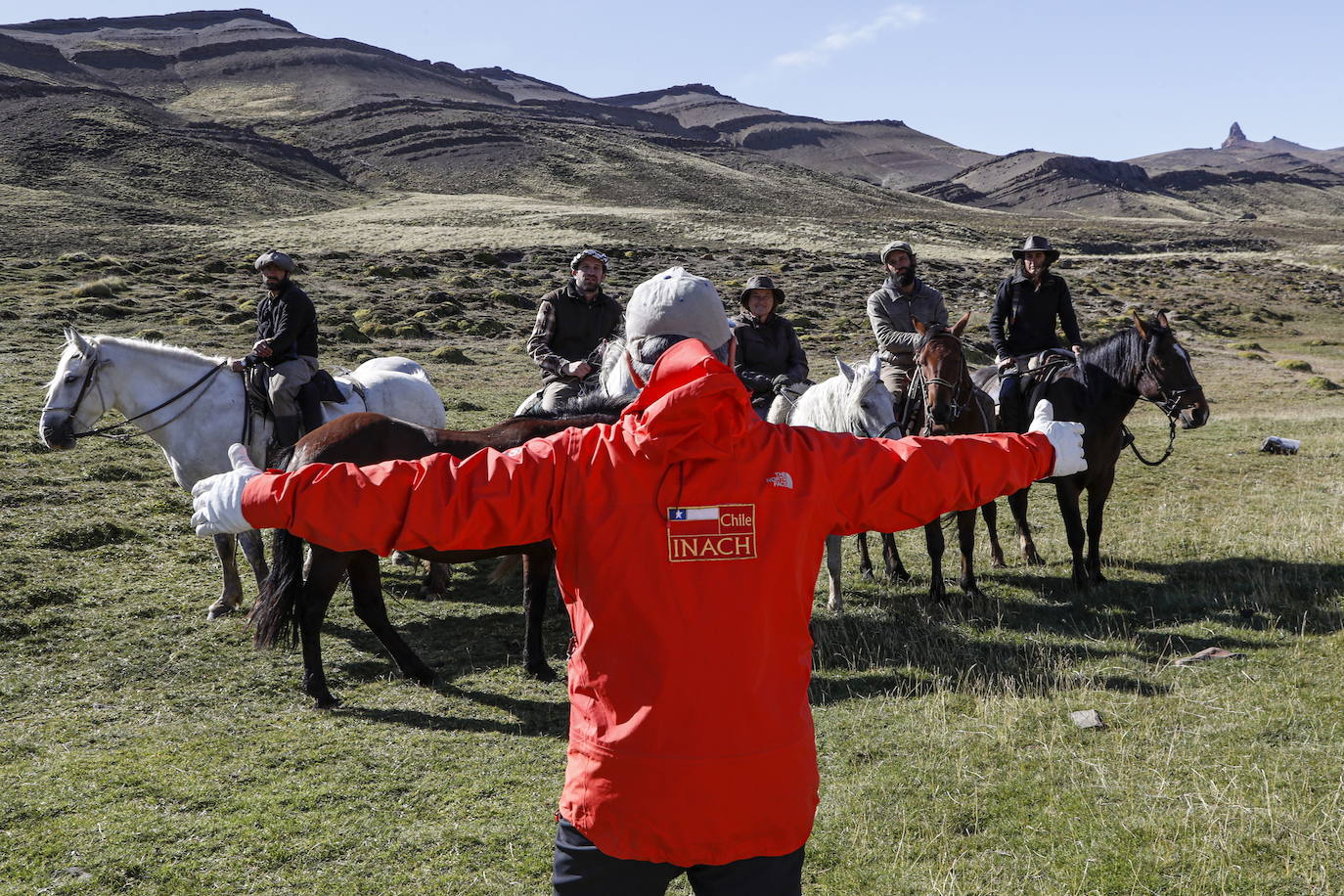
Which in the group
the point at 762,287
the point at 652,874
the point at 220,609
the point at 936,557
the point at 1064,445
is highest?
the point at 762,287

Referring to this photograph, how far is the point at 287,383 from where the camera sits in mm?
8922

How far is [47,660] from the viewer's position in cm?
721

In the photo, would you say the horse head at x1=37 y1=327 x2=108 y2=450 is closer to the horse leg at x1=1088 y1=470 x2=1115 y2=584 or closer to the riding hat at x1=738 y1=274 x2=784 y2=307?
the riding hat at x1=738 y1=274 x2=784 y2=307

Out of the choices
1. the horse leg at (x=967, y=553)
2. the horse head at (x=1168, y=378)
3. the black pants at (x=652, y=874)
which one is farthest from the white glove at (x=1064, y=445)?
the horse head at (x=1168, y=378)

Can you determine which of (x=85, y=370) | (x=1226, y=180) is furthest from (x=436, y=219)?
(x=1226, y=180)

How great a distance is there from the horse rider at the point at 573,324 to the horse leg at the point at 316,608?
2792 mm

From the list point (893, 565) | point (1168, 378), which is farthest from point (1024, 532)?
point (1168, 378)

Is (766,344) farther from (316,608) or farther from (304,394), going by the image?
(316,608)

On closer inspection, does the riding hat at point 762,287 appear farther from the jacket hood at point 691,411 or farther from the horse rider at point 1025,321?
the jacket hood at point 691,411

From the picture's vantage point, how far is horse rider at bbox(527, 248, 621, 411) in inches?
354

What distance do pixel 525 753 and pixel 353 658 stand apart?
2.39 metres

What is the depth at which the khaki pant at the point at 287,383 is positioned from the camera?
350 inches

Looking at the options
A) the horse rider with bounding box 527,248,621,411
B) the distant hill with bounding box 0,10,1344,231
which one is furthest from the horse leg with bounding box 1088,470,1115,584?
the distant hill with bounding box 0,10,1344,231

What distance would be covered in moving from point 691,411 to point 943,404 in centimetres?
656
